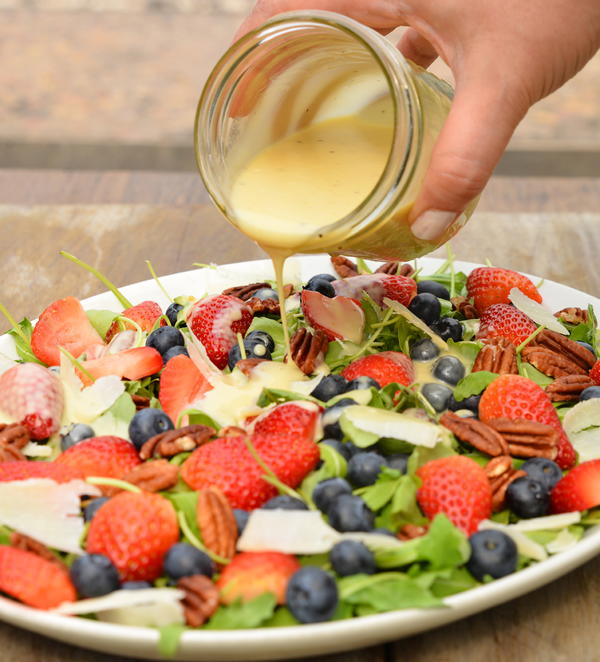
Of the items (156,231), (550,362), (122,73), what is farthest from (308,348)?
(122,73)

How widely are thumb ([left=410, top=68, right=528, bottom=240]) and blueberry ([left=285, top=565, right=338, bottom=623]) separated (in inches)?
21.9

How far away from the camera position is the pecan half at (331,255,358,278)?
2056 mm

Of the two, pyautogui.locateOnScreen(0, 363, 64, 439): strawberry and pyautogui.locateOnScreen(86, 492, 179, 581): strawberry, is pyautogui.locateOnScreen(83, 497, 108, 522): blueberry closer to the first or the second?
pyautogui.locateOnScreen(86, 492, 179, 581): strawberry

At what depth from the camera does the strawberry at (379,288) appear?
1.89 metres

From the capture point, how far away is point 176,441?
1405 mm

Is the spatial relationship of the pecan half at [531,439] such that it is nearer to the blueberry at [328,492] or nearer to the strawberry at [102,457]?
the blueberry at [328,492]

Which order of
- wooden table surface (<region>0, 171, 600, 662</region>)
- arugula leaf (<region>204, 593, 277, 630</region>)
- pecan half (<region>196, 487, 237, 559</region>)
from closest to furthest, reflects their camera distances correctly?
arugula leaf (<region>204, 593, 277, 630</region>) < pecan half (<region>196, 487, 237, 559</region>) < wooden table surface (<region>0, 171, 600, 662</region>)

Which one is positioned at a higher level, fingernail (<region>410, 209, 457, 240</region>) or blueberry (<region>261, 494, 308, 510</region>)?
fingernail (<region>410, 209, 457, 240</region>)

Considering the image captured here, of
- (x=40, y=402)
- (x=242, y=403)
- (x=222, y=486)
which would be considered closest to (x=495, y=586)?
(x=222, y=486)

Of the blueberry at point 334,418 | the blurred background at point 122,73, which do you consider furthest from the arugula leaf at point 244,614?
the blurred background at point 122,73

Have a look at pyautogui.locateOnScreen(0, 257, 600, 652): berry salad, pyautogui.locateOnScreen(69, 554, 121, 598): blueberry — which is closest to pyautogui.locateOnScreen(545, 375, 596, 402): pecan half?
pyautogui.locateOnScreen(0, 257, 600, 652): berry salad

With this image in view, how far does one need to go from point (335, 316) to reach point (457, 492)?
557 millimetres

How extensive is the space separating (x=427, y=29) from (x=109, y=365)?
2.47 ft

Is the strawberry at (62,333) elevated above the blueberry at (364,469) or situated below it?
below
